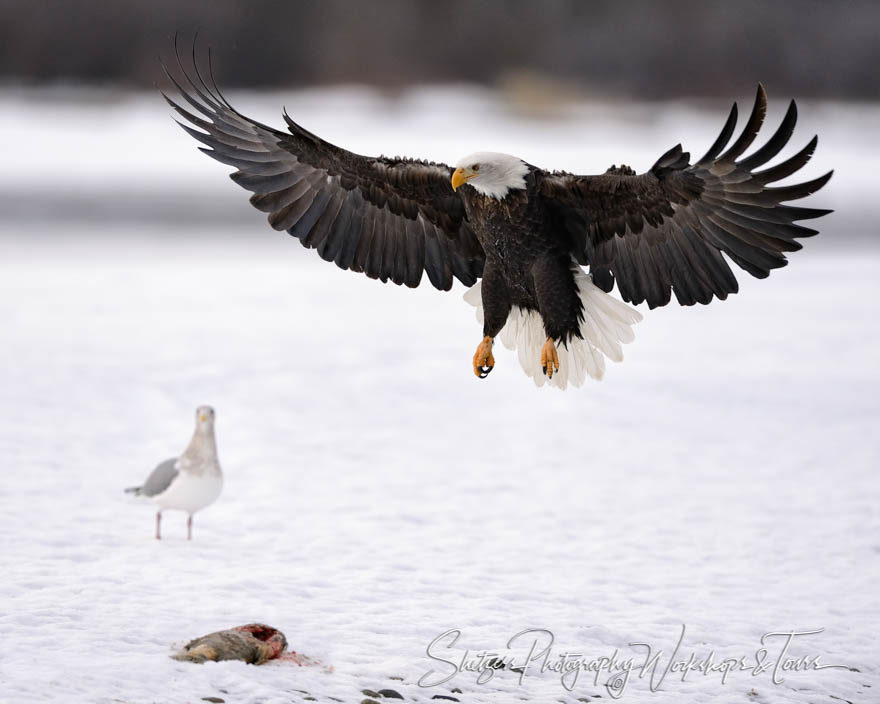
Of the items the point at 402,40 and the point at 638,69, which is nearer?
the point at 638,69

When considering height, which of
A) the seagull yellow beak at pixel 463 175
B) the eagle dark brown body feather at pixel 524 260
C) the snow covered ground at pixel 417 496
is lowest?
the snow covered ground at pixel 417 496

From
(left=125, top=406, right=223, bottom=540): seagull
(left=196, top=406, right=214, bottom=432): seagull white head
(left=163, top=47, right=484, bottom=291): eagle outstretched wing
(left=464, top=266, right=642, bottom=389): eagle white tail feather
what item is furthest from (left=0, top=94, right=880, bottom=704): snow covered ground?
(left=163, top=47, right=484, bottom=291): eagle outstretched wing

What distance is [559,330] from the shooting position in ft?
16.2

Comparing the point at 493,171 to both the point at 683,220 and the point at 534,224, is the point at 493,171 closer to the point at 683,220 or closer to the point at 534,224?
the point at 534,224

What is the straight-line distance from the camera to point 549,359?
4844 mm

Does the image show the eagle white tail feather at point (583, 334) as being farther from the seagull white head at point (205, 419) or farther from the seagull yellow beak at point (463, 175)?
the seagull white head at point (205, 419)

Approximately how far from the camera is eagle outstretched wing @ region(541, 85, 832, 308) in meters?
4.13

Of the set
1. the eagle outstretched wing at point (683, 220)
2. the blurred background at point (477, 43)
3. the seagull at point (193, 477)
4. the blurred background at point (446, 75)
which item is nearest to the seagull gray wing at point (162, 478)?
the seagull at point (193, 477)

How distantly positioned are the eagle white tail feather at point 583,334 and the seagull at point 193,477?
1236mm

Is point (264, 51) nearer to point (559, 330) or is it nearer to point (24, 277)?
point (24, 277)

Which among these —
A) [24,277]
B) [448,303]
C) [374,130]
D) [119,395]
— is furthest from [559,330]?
[374,130]

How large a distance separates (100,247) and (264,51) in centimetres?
1392

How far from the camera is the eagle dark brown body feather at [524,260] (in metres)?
4.57

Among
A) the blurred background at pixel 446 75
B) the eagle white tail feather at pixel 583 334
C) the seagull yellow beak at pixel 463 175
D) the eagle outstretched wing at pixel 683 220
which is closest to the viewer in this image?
the eagle outstretched wing at pixel 683 220
